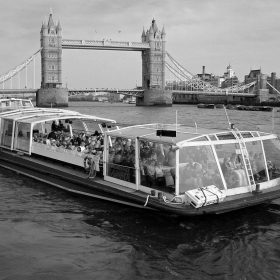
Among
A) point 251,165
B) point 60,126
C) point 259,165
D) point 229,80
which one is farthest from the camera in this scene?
point 229,80

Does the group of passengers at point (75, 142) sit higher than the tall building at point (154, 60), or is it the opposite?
the tall building at point (154, 60)

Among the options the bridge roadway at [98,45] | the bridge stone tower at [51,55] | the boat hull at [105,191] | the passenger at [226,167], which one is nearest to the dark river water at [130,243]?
the boat hull at [105,191]

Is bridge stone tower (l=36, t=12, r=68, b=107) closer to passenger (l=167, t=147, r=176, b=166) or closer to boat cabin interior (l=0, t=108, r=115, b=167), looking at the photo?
boat cabin interior (l=0, t=108, r=115, b=167)

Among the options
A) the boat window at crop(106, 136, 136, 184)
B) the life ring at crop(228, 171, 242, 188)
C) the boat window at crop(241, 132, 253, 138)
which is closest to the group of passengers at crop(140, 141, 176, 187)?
the boat window at crop(106, 136, 136, 184)

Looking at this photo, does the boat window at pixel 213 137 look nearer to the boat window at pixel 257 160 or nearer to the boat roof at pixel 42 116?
the boat window at pixel 257 160

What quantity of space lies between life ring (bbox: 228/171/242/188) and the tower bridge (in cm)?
6118

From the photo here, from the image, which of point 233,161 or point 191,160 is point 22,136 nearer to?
point 191,160

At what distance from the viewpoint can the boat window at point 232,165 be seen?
6566 millimetres

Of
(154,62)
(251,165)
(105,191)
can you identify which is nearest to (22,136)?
(105,191)

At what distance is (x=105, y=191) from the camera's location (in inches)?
286

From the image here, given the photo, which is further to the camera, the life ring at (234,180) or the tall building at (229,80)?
the tall building at (229,80)

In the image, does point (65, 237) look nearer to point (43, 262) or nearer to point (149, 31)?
point (43, 262)

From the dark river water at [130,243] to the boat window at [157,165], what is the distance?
568 millimetres

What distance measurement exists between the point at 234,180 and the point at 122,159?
191cm
